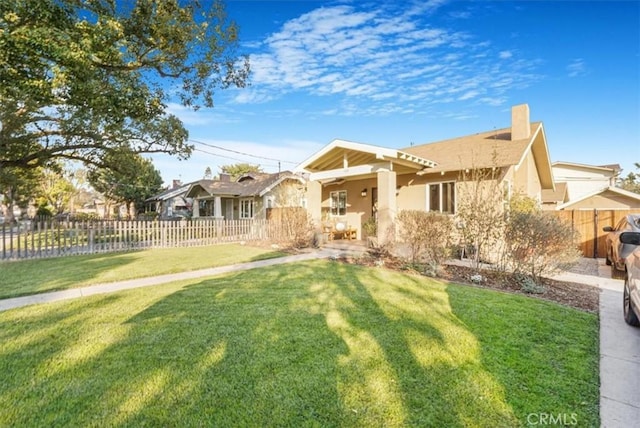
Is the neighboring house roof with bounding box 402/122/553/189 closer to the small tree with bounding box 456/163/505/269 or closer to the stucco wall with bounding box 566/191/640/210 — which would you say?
the stucco wall with bounding box 566/191/640/210

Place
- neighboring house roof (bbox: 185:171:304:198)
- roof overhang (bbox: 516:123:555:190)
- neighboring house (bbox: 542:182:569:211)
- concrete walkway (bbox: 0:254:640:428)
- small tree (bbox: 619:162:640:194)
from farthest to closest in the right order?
small tree (bbox: 619:162:640:194) < neighboring house roof (bbox: 185:171:304:198) < neighboring house (bbox: 542:182:569:211) < roof overhang (bbox: 516:123:555:190) < concrete walkway (bbox: 0:254:640:428)

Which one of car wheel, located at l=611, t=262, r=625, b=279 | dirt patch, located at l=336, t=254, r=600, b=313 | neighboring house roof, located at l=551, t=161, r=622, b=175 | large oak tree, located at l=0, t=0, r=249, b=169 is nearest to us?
dirt patch, located at l=336, t=254, r=600, b=313

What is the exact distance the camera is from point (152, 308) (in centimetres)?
505

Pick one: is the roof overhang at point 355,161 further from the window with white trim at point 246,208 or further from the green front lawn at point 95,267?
the window with white trim at point 246,208

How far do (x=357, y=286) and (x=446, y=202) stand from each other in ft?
24.3

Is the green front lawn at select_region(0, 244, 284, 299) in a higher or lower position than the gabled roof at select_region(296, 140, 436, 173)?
lower

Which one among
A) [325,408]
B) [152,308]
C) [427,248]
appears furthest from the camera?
[427,248]

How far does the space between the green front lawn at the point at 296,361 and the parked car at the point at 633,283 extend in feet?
1.86

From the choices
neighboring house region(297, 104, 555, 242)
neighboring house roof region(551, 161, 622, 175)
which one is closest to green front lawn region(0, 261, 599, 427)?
neighboring house region(297, 104, 555, 242)

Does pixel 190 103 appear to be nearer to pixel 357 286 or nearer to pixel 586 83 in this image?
pixel 357 286

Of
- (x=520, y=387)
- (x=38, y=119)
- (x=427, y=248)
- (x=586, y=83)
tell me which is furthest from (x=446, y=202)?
(x=38, y=119)

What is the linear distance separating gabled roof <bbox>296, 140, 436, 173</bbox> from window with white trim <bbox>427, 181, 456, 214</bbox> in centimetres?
97

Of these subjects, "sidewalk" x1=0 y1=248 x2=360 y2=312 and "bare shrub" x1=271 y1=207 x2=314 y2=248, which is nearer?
"sidewalk" x1=0 y1=248 x2=360 y2=312

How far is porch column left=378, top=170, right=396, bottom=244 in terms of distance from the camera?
35.1 ft
